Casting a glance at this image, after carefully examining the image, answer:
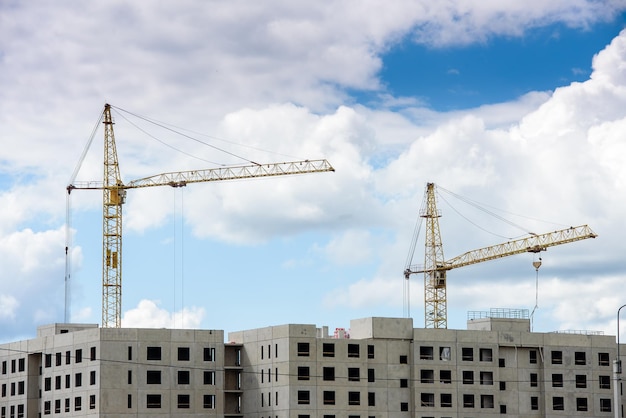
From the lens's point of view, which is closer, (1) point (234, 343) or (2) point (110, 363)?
(2) point (110, 363)

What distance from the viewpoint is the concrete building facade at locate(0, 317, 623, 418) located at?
7323 inches

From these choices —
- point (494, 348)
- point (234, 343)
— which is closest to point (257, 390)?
point (234, 343)

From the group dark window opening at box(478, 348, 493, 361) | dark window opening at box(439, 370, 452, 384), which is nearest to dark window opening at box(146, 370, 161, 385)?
dark window opening at box(439, 370, 452, 384)

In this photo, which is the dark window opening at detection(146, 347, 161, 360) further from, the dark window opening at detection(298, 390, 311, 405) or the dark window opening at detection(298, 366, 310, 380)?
the dark window opening at detection(298, 390, 311, 405)

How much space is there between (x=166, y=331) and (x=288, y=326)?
58.7 feet

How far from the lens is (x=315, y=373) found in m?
188

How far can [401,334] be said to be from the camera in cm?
19288

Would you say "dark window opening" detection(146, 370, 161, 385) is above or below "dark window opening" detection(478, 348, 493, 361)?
below

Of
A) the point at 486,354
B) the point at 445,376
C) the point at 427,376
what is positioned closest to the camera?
the point at 427,376

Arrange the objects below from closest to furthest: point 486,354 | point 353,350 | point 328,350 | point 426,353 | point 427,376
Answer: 1. point 328,350
2. point 353,350
3. point 427,376
4. point 426,353
5. point 486,354

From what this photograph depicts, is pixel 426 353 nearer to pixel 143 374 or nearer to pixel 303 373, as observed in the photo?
pixel 303 373

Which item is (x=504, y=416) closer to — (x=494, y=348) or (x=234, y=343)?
(x=494, y=348)

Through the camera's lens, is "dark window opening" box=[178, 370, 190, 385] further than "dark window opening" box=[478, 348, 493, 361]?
No

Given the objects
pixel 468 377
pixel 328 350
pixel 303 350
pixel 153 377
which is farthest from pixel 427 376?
pixel 153 377
